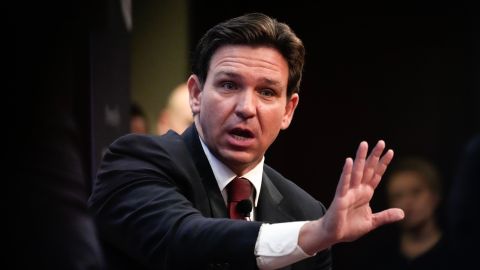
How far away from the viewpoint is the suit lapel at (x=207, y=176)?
2391 mm

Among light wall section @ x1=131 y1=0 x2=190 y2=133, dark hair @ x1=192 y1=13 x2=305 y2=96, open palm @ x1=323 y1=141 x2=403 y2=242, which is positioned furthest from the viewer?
light wall section @ x1=131 y1=0 x2=190 y2=133

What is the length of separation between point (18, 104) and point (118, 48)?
185 centimetres

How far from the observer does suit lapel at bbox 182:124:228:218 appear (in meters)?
2.39

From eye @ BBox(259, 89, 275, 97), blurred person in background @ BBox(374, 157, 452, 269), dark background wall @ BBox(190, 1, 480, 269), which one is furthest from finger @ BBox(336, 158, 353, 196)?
dark background wall @ BBox(190, 1, 480, 269)

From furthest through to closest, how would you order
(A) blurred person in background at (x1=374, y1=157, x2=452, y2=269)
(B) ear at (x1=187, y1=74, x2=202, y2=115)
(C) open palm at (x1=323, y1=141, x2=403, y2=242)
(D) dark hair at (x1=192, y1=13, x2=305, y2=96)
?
(A) blurred person in background at (x1=374, y1=157, x2=452, y2=269)
(B) ear at (x1=187, y1=74, x2=202, y2=115)
(D) dark hair at (x1=192, y1=13, x2=305, y2=96)
(C) open palm at (x1=323, y1=141, x2=403, y2=242)

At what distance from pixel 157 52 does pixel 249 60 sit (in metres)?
3.21

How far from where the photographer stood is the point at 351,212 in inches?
79.2

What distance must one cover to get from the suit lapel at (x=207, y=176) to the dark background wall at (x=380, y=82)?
9.96 ft

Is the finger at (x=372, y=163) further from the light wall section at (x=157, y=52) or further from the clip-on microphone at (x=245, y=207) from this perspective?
the light wall section at (x=157, y=52)

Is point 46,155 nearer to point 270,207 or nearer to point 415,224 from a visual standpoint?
point 270,207

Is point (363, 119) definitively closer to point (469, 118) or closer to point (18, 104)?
point (469, 118)

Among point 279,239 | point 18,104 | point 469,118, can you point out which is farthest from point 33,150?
point 469,118

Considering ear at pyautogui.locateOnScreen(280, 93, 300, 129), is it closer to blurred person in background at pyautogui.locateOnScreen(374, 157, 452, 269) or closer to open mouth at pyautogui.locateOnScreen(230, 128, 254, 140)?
open mouth at pyautogui.locateOnScreen(230, 128, 254, 140)

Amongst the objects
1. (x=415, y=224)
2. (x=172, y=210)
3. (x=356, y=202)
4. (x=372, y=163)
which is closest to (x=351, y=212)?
(x=356, y=202)
